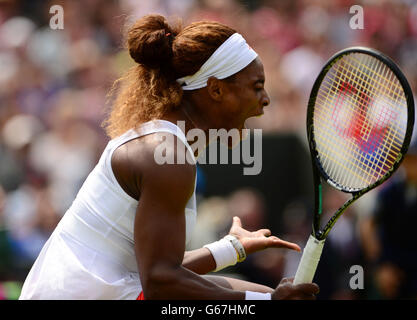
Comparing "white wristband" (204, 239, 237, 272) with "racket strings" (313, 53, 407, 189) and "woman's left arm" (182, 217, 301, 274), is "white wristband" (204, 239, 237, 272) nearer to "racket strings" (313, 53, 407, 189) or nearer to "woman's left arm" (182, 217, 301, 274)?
"woman's left arm" (182, 217, 301, 274)

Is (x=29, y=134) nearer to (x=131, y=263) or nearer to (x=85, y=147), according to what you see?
A: (x=85, y=147)

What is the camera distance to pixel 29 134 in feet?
24.1

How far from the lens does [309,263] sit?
2.73 metres

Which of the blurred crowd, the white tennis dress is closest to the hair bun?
the white tennis dress

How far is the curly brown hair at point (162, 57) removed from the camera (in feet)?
9.39

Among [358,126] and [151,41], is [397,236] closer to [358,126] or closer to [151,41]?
[358,126]

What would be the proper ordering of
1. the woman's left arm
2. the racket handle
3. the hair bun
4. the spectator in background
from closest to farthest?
the racket handle → the hair bun → the woman's left arm → the spectator in background

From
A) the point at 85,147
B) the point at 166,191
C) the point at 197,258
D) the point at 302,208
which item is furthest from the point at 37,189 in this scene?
the point at 166,191

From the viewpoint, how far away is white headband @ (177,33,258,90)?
2879 millimetres

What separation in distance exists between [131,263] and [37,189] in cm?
407

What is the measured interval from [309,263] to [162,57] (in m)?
0.97

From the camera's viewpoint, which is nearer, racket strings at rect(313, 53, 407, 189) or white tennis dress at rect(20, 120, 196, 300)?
white tennis dress at rect(20, 120, 196, 300)

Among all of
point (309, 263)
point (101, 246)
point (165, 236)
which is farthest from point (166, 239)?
point (309, 263)

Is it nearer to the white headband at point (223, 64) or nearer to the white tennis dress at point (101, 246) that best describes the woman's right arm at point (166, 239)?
the white tennis dress at point (101, 246)
